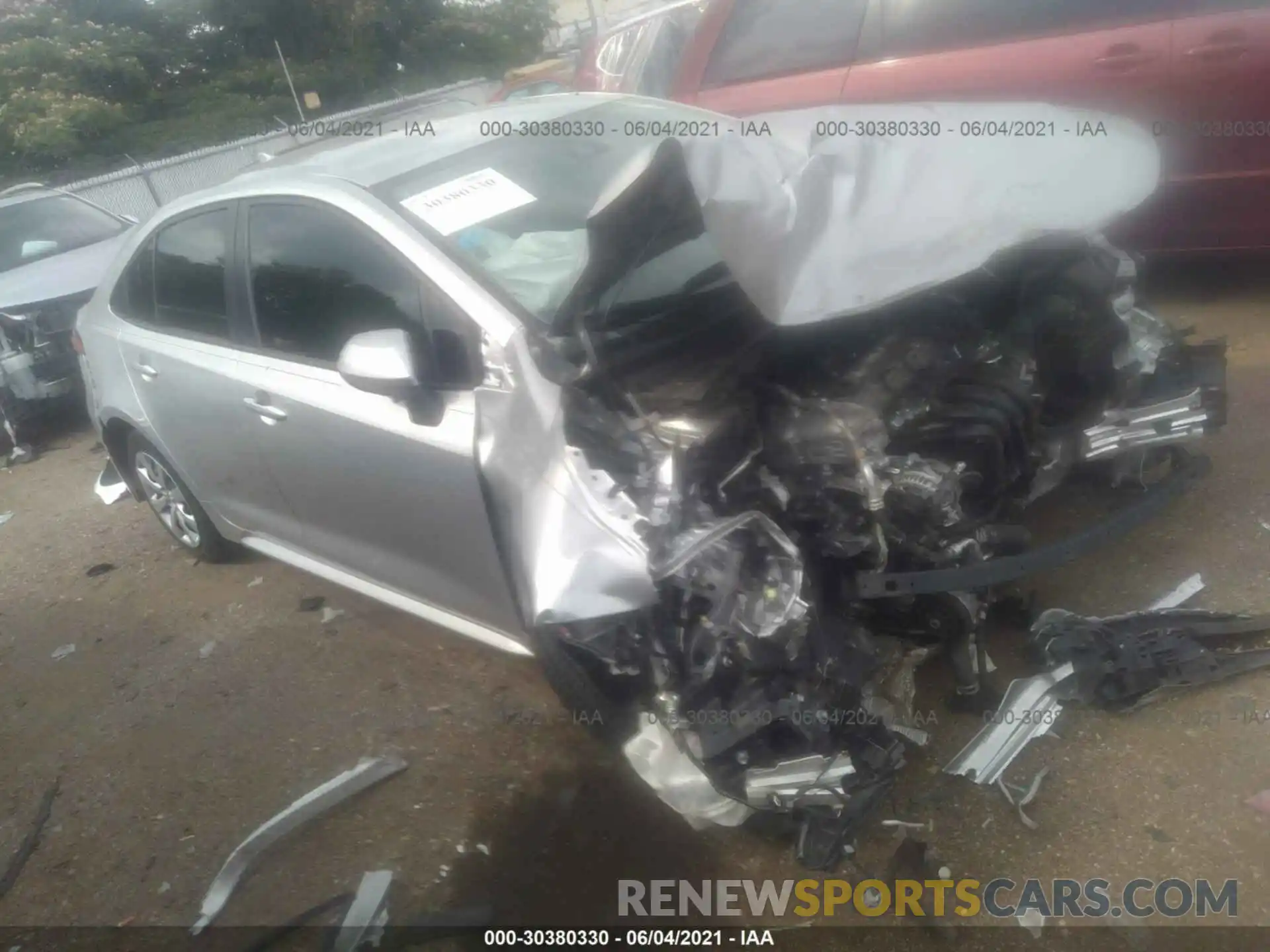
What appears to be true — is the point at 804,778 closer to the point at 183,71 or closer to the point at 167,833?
the point at 167,833

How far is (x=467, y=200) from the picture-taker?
2.78 metres

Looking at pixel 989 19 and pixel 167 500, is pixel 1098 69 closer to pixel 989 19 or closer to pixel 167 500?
pixel 989 19

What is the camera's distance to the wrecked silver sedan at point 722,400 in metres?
2.26

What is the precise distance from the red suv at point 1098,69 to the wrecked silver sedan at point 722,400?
1.21m

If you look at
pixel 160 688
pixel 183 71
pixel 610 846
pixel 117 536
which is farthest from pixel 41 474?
pixel 183 71

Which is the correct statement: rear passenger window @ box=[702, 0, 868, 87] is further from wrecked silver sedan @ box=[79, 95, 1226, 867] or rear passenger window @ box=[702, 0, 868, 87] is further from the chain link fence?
the chain link fence

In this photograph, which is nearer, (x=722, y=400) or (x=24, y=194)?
(x=722, y=400)

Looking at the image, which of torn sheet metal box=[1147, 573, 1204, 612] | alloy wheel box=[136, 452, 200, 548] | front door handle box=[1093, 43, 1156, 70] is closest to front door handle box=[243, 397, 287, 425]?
alloy wheel box=[136, 452, 200, 548]

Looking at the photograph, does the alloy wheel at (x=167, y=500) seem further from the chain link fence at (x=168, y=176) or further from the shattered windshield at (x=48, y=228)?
the chain link fence at (x=168, y=176)

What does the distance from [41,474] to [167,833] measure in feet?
14.0

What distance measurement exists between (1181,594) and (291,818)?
2.75 metres

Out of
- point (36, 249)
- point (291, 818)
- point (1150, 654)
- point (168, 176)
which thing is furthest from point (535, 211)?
point (168, 176)

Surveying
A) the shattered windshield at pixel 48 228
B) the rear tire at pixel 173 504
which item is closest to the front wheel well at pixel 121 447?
the rear tire at pixel 173 504

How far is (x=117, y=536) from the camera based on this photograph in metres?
4.98
